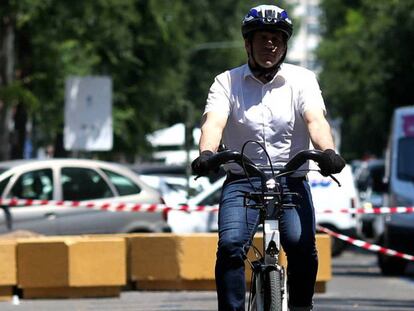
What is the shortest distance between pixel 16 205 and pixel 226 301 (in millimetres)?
10530

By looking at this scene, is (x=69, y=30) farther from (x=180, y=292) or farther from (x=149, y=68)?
(x=180, y=292)

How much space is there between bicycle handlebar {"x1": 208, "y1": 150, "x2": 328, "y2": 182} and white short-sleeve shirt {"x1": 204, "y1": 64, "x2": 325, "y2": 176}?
1.07 feet

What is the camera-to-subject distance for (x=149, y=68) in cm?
3566

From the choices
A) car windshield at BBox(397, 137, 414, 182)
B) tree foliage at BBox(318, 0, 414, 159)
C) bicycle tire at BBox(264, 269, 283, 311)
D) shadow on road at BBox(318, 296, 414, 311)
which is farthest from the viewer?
tree foliage at BBox(318, 0, 414, 159)

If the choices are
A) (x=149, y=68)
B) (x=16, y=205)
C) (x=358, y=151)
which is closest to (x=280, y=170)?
(x=16, y=205)

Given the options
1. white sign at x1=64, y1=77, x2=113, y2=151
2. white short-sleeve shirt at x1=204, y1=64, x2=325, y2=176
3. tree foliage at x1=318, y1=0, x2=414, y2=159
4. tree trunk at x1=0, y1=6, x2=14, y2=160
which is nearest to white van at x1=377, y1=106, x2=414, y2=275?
white sign at x1=64, y1=77, x2=113, y2=151

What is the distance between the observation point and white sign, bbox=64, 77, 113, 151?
2539cm

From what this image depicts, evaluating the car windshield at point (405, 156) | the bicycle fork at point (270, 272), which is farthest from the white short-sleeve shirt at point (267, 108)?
the car windshield at point (405, 156)

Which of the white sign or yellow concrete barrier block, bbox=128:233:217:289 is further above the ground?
the white sign

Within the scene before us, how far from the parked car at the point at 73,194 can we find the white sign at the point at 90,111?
24.9ft

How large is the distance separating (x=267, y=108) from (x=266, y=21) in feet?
1.44

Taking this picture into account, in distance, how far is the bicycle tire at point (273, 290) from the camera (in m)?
6.49

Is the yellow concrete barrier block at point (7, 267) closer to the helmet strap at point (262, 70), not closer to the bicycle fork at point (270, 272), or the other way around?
the helmet strap at point (262, 70)

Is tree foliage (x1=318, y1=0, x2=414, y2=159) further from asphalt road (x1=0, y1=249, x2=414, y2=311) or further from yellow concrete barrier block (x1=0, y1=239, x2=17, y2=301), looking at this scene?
yellow concrete barrier block (x1=0, y1=239, x2=17, y2=301)
